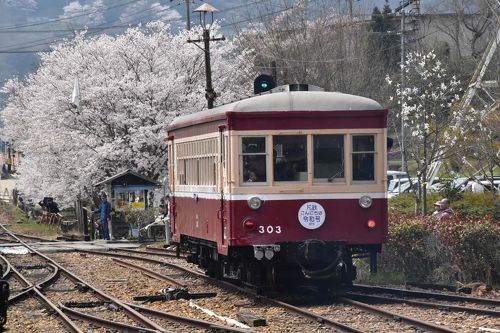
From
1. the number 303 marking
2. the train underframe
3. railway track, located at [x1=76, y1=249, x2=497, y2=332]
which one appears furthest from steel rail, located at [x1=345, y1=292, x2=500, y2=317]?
the number 303 marking

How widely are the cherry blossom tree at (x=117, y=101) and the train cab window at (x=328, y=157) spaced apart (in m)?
22.9

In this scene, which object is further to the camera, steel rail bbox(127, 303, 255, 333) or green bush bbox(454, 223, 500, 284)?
green bush bbox(454, 223, 500, 284)

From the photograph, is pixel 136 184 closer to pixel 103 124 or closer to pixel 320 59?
pixel 103 124

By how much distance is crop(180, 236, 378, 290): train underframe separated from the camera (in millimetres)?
13656

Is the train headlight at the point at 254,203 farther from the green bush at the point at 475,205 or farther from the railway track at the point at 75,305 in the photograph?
the green bush at the point at 475,205

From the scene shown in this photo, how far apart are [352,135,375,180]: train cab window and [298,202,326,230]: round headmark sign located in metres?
0.67

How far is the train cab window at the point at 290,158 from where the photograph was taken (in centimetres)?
1380

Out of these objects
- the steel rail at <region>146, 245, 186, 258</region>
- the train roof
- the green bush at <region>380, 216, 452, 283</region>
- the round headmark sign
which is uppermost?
the train roof

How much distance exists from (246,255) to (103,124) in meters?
24.3

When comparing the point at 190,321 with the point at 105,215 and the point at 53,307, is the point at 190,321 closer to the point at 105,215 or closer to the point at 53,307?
the point at 53,307

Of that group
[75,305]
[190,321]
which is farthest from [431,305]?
[75,305]

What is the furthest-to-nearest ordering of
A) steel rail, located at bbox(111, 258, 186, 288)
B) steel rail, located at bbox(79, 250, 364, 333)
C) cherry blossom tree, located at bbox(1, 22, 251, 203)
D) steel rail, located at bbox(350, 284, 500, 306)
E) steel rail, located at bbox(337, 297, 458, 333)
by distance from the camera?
cherry blossom tree, located at bbox(1, 22, 251, 203)
steel rail, located at bbox(111, 258, 186, 288)
steel rail, located at bbox(350, 284, 500, 306)
steel rail, located at bbox(79, 250, 364, 333)
steel rail, located at bbox(337, 297, 458, 333)

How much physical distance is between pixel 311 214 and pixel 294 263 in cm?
98

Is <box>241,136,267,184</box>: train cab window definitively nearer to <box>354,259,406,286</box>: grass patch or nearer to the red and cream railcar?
the red and cream railcar
